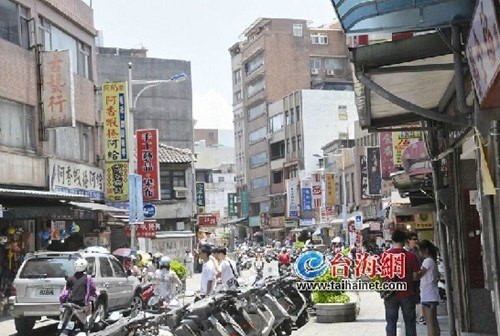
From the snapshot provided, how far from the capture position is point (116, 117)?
2959 cm

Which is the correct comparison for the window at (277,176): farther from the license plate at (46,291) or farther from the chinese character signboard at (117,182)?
the license plate at (46,291)

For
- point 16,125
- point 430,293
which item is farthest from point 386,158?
point 430,293

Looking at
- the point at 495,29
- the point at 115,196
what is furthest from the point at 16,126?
the point at 495,29

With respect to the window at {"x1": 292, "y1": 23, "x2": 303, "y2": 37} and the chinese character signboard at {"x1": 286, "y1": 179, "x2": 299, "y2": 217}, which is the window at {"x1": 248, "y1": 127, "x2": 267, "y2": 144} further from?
the chinese character signboard at {"x1": 286, "y1": 179, "x2": 299, "y2": 217}

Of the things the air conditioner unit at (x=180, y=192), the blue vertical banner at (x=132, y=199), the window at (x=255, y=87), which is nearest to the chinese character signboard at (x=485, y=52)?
the blue vertical banner at (x=132, y=199)

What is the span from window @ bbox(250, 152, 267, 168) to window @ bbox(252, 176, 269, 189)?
1637 millimetres

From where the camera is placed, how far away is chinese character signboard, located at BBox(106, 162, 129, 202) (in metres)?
31.0

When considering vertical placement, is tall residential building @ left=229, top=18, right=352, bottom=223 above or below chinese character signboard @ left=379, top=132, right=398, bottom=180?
above

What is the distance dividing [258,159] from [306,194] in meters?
22.2

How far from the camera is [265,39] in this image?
8675 centimetres

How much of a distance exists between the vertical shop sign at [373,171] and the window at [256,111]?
42415mm

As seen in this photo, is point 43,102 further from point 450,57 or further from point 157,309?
point 450,57

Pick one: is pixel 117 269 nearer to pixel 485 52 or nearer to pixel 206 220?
pixel 485 52

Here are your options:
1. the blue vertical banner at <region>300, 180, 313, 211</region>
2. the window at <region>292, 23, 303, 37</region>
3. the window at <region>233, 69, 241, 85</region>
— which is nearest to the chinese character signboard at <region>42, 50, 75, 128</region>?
the blue vertical banner at <region>300, 180, 313, 211</region>
